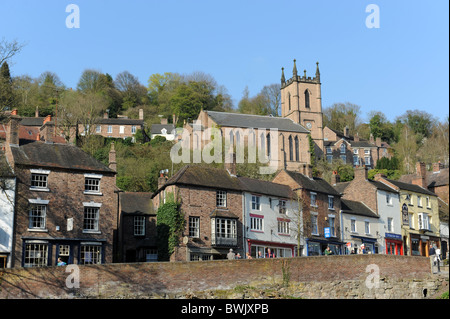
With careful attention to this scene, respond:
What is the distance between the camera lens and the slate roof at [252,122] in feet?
277

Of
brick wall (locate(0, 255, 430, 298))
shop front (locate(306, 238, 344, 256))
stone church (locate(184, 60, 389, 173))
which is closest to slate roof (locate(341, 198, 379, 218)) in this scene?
shop front (locate(306, 238, 344, 256))

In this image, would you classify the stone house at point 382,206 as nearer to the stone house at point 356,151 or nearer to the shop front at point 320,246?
the shop front at point 320,246

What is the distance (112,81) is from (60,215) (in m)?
78.2

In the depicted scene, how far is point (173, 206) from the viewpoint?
1645 inches

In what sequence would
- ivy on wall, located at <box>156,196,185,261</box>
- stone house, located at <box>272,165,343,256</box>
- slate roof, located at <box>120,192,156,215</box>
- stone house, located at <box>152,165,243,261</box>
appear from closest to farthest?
ivy on wall, located at <box>156,196,185,261</box> < stone house, located at <box>152,165,243,261</box> < slate roof, located at <box>120,192,156,215</box> < stone house, located at <box>272,165,343,256</box>

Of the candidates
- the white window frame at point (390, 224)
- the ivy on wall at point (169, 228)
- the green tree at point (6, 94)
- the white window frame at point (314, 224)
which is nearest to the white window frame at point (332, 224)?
the white window frame at point (314, 224)

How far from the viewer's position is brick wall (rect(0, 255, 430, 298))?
30.5 meters

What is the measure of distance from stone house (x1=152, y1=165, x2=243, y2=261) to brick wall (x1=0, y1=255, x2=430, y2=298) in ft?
25.5

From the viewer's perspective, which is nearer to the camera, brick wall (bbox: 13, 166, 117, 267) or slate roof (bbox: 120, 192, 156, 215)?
brick wall (bbox: 13, 166, 117, 267)

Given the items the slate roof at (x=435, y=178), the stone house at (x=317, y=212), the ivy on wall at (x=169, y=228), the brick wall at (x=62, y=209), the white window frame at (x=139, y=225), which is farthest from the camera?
the slate roof at (x=435, y=178)

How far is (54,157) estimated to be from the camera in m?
38.8

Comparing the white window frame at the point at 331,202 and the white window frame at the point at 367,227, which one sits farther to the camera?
the white window frame at the point at 367,227

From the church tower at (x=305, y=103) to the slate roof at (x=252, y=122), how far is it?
220 inches

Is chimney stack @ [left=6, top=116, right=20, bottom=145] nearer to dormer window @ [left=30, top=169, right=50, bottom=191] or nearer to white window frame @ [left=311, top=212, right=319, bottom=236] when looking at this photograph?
dormer window @ [left=30, top=169, right=50, bottom=191]
